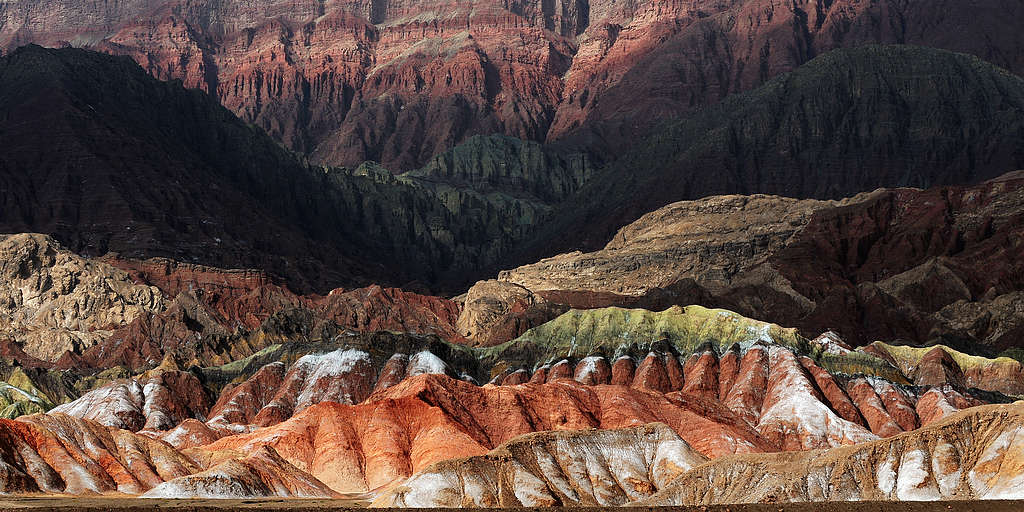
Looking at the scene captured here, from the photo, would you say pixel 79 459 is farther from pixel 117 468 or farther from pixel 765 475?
pixel 765 475

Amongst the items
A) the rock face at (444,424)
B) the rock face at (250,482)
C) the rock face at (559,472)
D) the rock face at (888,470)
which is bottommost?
the rock face at (444,424)

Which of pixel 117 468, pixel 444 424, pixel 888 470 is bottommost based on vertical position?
Answer: pixel 444 424

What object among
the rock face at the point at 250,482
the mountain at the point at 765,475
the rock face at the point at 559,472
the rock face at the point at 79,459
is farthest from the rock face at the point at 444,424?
the mountain at the point at 765,475

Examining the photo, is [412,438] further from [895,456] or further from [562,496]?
[895,456]

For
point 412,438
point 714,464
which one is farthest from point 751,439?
point 714,464

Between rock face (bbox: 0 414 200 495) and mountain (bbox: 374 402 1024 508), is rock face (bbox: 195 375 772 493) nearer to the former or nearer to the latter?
rock face (bbox: 0 414 200 495)

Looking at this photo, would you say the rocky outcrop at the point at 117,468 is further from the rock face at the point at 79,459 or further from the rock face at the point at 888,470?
the rock face at the point at 888,470

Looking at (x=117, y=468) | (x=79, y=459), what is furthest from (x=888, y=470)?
(x=79, y=459)
